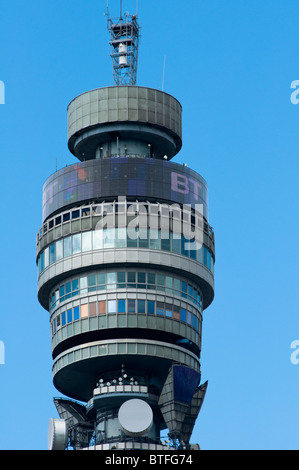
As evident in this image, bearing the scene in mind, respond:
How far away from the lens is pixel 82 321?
589 feet

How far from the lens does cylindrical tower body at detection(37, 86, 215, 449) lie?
179 metres

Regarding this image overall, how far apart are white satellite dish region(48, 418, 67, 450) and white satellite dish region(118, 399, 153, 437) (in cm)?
863

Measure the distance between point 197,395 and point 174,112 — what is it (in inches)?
1641

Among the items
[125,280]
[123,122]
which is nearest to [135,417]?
[125,280]

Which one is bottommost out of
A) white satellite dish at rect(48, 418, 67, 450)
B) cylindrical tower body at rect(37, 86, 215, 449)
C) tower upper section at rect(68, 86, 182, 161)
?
white satellite dish at rect(48, 418, 67, 450)

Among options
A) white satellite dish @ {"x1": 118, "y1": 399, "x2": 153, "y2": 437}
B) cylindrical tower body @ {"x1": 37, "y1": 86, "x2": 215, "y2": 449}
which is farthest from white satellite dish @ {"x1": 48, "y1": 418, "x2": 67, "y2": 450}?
white satellite dish @ {"x1": 118, "y1": 399, "x2": 153, "y2": 437}

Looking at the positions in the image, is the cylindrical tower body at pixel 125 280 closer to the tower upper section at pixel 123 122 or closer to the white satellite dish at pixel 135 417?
the tower upper section at pixel 123 122

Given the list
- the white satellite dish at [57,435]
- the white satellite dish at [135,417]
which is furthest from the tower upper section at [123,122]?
the white satellite dish at [57,435]

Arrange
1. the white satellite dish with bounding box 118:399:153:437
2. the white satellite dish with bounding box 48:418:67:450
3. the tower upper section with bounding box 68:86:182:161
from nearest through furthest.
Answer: the white satellite dish with bounding box 118:399:153:437 < the white satellite dish with bounding box 48:418:67:450 < the tower upper section with bounding box 68:86:182:161

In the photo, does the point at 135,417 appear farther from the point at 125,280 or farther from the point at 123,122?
the point at 123,122

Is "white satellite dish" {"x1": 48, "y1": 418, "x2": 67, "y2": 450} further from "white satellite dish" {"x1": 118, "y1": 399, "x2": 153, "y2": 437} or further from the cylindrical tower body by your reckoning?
"white satellite dish" {"x1": 118, "y1": 399, "x2": 153, "y2": 437}
